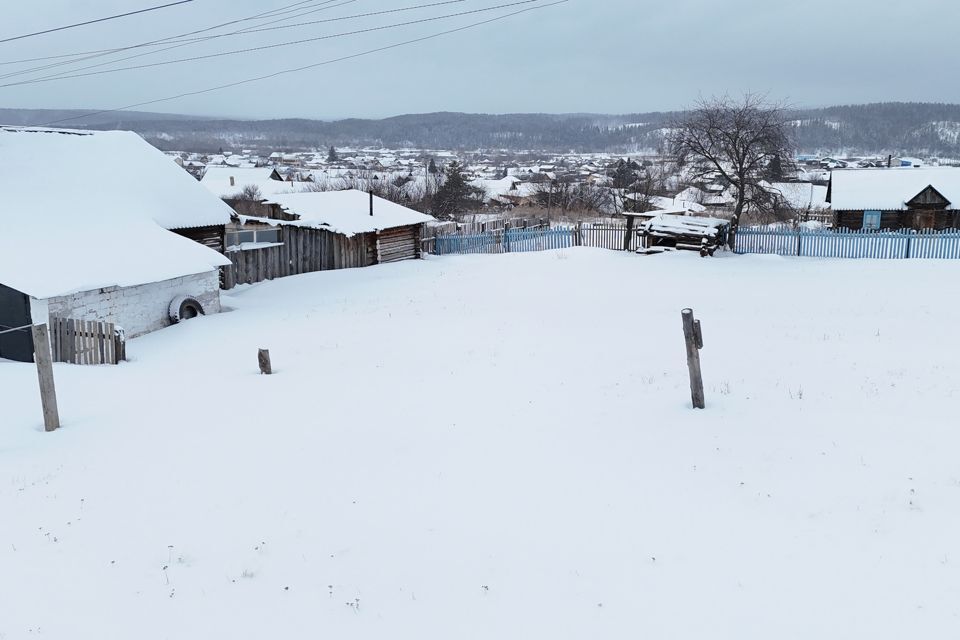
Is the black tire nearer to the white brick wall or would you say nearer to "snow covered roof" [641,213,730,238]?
the white brick wall

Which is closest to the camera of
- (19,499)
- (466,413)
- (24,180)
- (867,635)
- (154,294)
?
(867,635)

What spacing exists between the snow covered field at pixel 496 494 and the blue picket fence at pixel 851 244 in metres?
17.2

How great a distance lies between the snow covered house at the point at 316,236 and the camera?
1021 inches

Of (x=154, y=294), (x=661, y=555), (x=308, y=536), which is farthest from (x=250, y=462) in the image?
(x=154, y=294)

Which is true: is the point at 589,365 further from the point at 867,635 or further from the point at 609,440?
the point at 867,635

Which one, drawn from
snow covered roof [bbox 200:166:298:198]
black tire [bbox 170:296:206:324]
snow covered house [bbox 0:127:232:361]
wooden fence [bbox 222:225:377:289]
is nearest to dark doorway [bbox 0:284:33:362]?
snow covered house [bbox 0:127:232:361]

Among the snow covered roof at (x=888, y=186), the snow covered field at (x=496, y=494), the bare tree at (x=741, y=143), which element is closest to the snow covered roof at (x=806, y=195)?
the snow covered roof at (x=888, y=186)

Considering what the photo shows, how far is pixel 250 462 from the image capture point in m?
7.40

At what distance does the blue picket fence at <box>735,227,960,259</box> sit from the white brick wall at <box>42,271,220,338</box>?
2247cm

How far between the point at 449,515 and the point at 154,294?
1347 cm

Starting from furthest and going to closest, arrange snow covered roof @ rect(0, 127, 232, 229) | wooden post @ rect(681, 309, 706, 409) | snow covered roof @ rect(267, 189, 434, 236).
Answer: snow covered roof @ rect(267, 189, 434, 236), snow covered roof @ rect(0, 127, 232, 229), wooden post @ rect(681, 309, 706, 409)

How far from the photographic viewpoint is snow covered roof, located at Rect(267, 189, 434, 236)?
28.0m

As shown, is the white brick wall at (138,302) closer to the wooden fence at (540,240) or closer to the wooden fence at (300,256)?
the wooden fence at (300,256)

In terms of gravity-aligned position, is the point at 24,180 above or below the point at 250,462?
above
